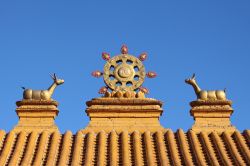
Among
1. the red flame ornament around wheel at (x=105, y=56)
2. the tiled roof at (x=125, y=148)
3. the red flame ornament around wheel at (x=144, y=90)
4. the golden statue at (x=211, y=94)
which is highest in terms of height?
the red flame ornament around wheel at (x=105, y=56)

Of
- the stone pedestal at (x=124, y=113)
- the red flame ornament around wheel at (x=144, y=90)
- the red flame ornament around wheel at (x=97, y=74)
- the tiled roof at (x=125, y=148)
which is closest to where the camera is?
the tiled roof at (x=125, y=148)

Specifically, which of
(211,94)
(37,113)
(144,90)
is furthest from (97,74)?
(211,94)

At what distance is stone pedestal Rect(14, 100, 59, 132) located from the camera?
1183 centimetres

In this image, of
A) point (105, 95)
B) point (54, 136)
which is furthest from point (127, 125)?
point (54, 136)

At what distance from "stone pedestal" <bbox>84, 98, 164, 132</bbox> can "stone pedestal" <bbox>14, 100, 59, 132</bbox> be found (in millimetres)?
775

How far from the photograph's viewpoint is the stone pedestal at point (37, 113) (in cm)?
1183

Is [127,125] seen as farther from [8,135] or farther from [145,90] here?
[8,135]

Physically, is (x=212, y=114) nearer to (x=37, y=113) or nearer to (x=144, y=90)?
(x=144, y=90)

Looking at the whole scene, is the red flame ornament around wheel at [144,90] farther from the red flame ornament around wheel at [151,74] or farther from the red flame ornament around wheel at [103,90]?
the red flame ornament around wheel at [103,90]

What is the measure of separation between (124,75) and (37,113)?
210 centimetres

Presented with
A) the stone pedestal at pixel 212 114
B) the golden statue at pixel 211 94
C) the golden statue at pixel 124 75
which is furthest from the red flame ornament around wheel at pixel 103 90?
the golden statue at pixel 211 94

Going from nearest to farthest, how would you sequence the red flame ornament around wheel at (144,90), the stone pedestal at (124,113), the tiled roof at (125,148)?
the tiled roof at (125,148), the stone pedestal at (124,113), the red flame ornament around wheel at (144,90)

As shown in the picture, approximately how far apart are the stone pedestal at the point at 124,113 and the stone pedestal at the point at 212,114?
79 centimetres

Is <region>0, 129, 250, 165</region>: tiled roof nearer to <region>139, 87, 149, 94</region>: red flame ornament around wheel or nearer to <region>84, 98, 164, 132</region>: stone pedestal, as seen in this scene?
<region>84, 98, 164, 132</region>: stone pedestal
